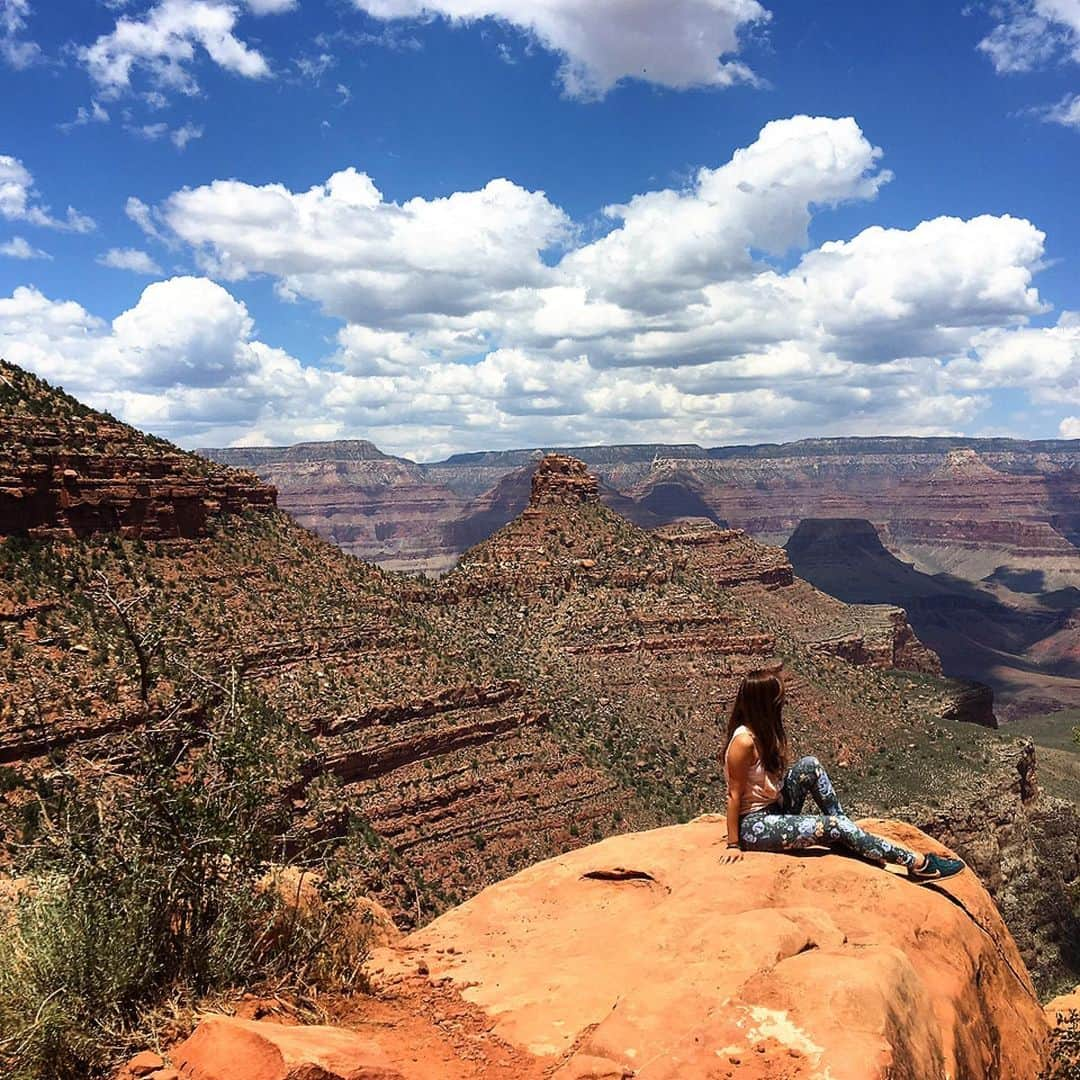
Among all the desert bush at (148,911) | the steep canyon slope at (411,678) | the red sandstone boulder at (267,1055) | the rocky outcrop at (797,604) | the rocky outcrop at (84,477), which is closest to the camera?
the red sandstone boulder at (267,1055)

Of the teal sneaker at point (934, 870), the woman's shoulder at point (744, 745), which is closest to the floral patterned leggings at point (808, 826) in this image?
the teal sneaker at point (934, 870)

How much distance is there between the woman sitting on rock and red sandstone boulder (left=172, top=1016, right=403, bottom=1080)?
5.45m

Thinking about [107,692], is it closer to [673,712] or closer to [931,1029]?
[931,1029]

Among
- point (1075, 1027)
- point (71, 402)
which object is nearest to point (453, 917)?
point (1075, 1027)

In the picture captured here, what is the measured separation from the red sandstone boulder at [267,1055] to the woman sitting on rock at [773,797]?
5445 mm

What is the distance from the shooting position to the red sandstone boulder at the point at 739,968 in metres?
6.34

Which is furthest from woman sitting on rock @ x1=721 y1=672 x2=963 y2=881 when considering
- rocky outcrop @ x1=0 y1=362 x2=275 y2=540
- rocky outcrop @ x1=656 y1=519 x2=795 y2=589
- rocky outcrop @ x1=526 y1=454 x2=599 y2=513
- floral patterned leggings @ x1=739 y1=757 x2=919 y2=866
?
rocky outcrop @ x1=656 y1=519 x2=795 y2=589

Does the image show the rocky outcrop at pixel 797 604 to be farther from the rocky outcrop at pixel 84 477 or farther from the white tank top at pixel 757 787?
the white tank top at pixel 757 787

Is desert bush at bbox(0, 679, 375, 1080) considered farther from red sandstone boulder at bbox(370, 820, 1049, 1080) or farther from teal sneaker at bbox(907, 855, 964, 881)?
teal sneaker at bbox(907, 855, 964, 881)

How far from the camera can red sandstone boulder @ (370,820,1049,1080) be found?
6344 millimetres

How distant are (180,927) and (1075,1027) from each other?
36.9 feet

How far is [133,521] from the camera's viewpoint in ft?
126

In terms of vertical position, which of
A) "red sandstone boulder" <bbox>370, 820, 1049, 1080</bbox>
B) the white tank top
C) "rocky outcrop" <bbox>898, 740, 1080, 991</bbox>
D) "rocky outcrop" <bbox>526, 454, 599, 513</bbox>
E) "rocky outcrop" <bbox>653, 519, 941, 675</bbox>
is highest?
"rocky outcrop" <bbox>526, 454, 599, 513</bbox>

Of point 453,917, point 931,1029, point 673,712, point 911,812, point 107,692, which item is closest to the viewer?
point 931,1029
